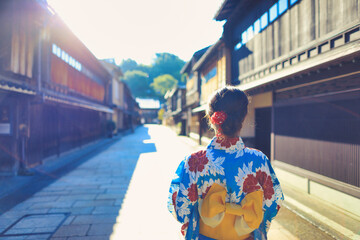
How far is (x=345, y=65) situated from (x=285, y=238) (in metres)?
3.52

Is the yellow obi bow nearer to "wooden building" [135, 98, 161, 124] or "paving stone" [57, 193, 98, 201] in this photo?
"paving stone" [57, 193, 98, 201]

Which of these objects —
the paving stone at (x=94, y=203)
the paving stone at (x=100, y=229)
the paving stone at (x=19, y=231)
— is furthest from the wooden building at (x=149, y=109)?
the paving stone at (x=100, y=229)

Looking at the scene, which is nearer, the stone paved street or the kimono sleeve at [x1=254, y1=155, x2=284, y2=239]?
the kimono sleeve at [x1=254, y1=155, x2=284, y2=239]

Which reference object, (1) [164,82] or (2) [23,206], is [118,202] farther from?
(1) [164,82]

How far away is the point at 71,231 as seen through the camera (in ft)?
11.6

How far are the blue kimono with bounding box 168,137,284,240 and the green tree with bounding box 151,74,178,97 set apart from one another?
183 ft

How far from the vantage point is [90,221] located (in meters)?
3.89

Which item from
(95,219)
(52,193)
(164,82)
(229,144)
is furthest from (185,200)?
(164,82)

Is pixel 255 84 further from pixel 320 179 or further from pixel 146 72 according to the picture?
pixel 146 72

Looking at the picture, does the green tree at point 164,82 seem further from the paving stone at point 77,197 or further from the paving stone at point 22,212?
the paving stone at point 22,212

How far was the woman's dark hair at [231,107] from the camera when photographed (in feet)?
5.37

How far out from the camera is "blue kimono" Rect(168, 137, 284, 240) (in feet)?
5.31

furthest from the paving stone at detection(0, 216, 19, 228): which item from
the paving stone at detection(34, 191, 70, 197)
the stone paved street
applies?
the paving stone at detection(34, 191, 70, 197)

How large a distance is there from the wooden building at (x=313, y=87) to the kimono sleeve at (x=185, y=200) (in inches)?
146
